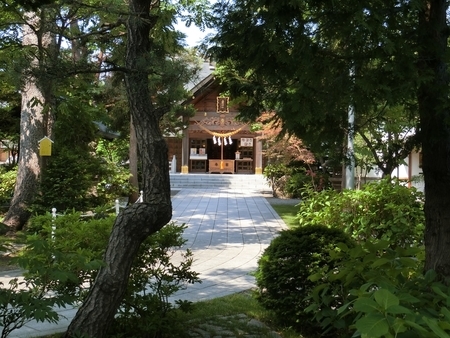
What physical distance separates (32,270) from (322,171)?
2196cm

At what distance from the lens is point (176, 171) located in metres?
36.9

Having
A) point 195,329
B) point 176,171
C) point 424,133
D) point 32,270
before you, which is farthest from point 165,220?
point 176,171

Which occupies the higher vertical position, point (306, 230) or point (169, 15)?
point (169, 15)

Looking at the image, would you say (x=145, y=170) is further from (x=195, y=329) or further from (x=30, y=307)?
(x=195, y=329)

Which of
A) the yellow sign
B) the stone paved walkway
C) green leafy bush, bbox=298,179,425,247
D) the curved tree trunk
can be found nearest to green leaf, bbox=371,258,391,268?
the curved tree trunk

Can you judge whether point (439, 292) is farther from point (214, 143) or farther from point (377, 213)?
point (214, 143)

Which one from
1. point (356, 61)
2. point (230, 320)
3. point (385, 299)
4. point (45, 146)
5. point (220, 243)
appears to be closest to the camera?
point (385, 299)

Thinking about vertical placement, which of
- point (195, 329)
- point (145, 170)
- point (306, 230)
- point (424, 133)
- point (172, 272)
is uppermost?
point (424, 133)

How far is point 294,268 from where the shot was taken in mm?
5066

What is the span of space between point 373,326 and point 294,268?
341 cm

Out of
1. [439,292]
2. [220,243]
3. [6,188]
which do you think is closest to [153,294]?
[439,292]

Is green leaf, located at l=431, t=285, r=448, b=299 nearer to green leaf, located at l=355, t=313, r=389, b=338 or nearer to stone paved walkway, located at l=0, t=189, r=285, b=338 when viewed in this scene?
green leaf, located at l=355, t=313, r=389, b=338

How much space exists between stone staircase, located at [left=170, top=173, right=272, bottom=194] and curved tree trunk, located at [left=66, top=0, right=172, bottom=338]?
81.5 ft

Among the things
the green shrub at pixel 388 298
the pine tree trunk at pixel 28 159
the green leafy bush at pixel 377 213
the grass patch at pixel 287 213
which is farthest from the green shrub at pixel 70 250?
the grass patch at pixel 287 213
